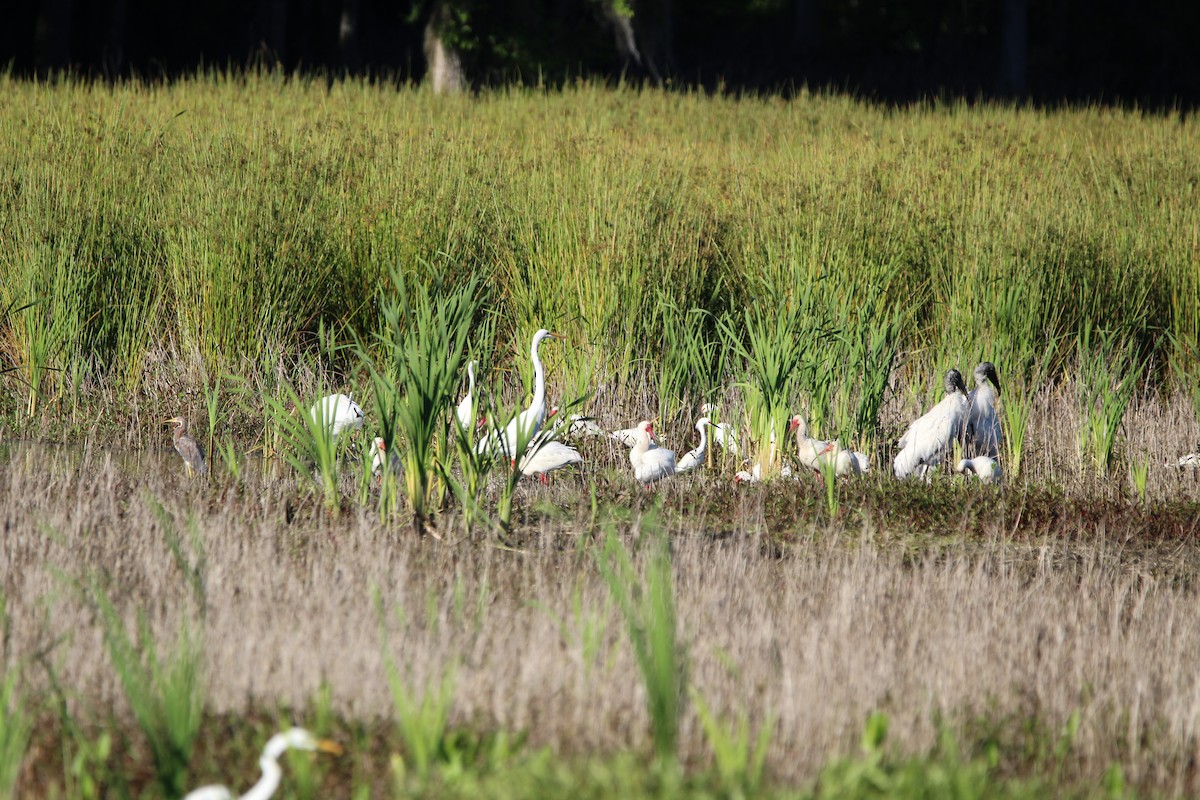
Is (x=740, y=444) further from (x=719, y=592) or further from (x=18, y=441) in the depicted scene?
(x=18, y=441)

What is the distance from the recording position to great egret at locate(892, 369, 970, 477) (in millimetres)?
6102

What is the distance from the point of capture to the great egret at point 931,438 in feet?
20.0

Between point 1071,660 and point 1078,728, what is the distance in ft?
1.67

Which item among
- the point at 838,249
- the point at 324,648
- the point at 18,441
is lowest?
the point at 18,441

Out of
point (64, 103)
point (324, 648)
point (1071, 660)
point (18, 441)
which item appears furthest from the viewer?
point (64, 103)

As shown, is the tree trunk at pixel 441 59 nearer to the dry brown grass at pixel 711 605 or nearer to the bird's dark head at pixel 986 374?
the bird's dark head at pixel 986 374

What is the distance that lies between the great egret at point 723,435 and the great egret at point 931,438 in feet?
2.46

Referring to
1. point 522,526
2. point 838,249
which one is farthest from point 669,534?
point 838,249

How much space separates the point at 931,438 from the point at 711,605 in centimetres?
245

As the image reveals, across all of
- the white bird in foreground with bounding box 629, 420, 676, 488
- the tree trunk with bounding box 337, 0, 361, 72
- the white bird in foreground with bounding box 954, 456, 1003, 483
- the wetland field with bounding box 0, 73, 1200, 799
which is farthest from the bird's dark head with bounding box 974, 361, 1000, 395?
the tree trunk with bounding box 337, 0, 361, 72

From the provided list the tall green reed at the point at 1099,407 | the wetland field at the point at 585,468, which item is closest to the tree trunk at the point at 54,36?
the wetland field at the point at 585,468

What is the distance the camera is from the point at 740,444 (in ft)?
21.0

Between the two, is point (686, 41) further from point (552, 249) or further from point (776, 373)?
point (776, 373)

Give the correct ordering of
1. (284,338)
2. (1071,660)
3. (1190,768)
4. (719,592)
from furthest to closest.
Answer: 1. (284,338)
2. (719,592)
3. (1071,660)
4. (1190,768)
